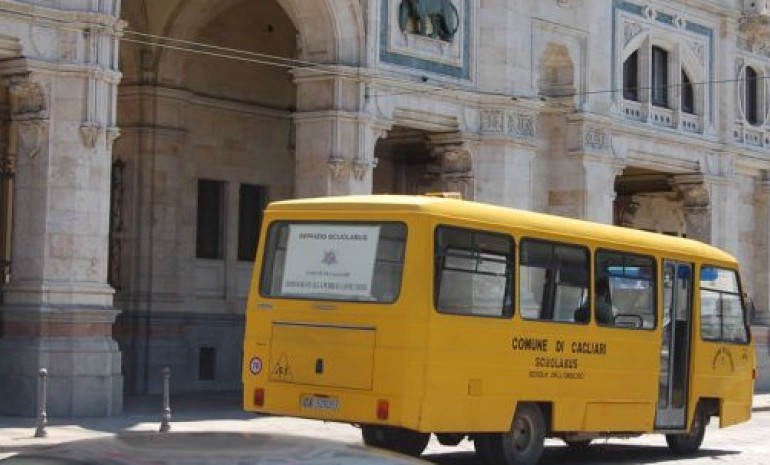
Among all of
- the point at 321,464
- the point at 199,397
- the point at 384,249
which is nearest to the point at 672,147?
the point at 199,397

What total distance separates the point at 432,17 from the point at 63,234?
10592 mm

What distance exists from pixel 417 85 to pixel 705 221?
43.2 ft

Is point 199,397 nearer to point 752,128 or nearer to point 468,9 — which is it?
point 468,9

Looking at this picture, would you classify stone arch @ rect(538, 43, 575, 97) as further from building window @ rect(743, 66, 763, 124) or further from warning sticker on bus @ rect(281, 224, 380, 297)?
warning sticker on bus @ rect(281, 224, 380, 297)

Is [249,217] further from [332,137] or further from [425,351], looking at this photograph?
[425,351]

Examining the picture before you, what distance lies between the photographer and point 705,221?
1593 inches

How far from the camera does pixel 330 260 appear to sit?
58.6 feet

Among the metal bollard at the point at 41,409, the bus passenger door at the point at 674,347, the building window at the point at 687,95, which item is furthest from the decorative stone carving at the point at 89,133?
the building window at the point at 687,95

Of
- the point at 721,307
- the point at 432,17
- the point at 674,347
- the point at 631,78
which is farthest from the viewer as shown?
the point at 631,78

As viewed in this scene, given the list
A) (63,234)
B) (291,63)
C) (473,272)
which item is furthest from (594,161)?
(473,272)

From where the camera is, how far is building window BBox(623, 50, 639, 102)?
3769 centimetres

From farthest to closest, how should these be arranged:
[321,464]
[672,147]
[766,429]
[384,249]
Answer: [672,147]
[766,429]
[384,249]
[321,464]

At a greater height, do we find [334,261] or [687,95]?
[687,95]

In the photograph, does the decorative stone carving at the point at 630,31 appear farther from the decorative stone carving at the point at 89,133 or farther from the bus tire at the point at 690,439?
the decorative stone carving at the point at 89,133
